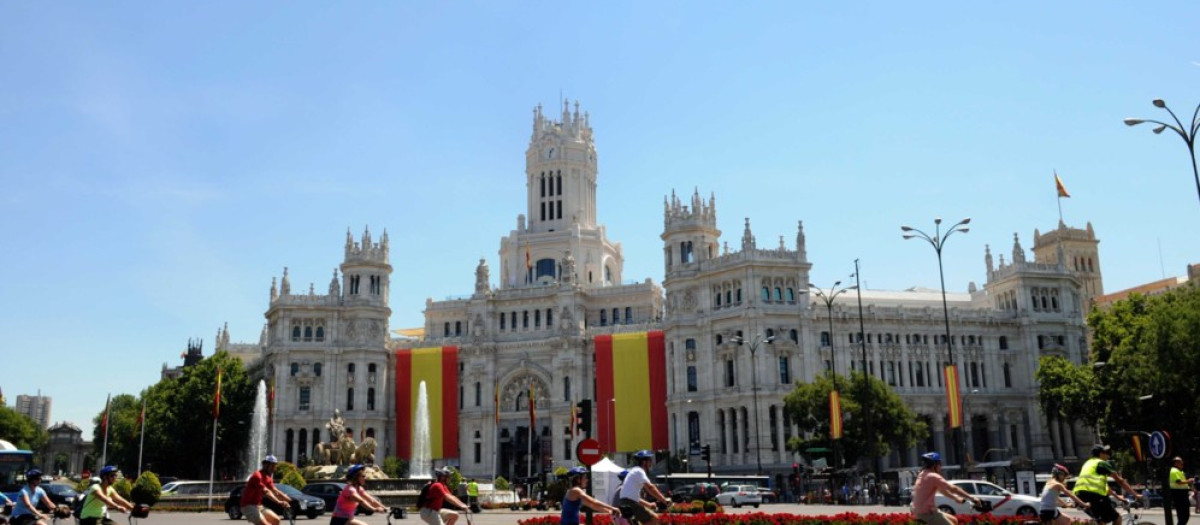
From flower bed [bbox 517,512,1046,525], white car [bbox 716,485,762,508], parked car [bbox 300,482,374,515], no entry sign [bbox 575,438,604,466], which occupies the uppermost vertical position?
no entry sign [bbox 575,438,604,466]

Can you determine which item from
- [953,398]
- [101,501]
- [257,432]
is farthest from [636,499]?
[257,432]

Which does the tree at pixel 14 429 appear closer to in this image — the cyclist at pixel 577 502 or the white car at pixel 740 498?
the white car at pixel 740 498

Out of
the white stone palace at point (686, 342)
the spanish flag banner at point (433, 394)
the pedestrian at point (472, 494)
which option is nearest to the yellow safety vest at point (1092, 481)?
the pedestrian at point (472, 494)

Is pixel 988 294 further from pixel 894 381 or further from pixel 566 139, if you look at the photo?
pixel 566 139

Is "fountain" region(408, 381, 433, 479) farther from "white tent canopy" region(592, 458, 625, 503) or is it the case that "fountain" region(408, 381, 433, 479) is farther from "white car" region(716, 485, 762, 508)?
"white tent canopy" region(592, 458, 625, 503)

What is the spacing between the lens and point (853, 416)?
72.8m

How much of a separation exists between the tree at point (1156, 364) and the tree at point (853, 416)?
13958 mm

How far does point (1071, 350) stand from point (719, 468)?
37573mm

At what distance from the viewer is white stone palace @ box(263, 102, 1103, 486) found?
3568 inches

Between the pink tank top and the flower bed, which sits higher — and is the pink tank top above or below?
above

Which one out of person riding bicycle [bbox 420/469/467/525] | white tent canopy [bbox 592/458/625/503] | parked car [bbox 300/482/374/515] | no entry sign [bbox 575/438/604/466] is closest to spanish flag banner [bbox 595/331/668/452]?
parked car [bbox 300/482/374/515]

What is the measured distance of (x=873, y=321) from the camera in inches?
3752

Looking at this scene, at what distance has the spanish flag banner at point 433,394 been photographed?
10375 centimetres

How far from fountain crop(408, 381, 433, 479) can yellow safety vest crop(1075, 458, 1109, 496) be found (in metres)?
84.9
